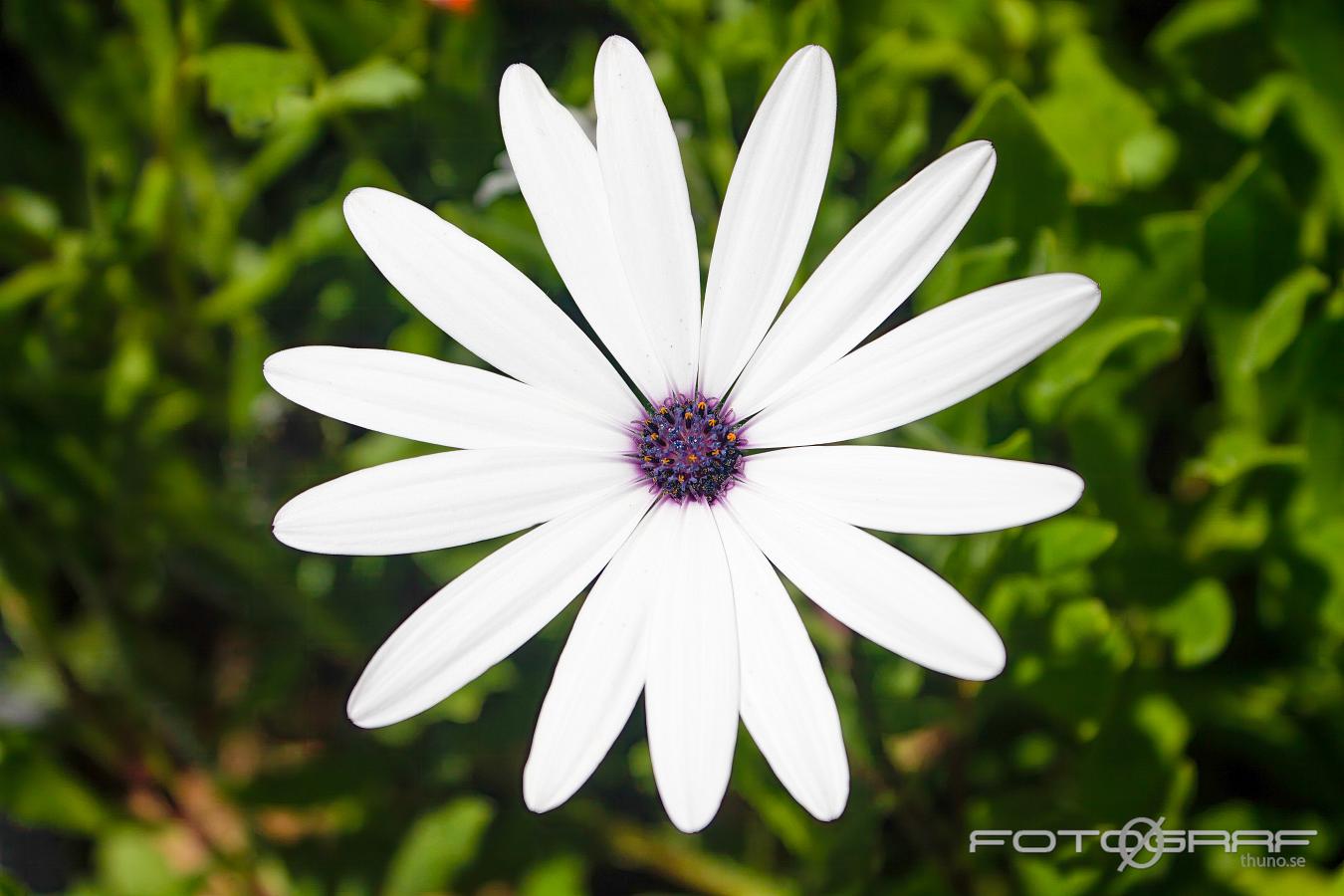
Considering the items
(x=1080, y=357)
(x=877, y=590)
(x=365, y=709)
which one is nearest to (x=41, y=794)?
(x=365, y=709)

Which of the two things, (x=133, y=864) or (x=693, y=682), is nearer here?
(x=693, y=682)

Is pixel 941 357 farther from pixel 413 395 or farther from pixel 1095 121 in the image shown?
pixel 1095 121

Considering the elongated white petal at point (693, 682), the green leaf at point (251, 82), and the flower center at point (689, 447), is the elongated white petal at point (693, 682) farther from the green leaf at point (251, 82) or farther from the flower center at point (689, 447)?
the green leaf at point (251, 82)

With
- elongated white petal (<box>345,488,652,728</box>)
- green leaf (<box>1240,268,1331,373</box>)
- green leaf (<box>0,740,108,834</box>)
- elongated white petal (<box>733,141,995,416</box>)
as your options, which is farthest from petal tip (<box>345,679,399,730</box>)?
green leaf (<box>1240,268,1331,373</box>)

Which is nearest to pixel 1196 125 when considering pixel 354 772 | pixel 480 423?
pixel 480 423

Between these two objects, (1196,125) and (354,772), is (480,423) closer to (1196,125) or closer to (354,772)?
(354,772)

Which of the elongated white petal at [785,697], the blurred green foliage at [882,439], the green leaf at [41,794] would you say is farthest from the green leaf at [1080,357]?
the green leaf at [41,794]

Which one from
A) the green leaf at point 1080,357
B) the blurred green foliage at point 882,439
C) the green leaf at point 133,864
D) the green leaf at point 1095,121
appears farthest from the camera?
the green leaf at point 133,864
